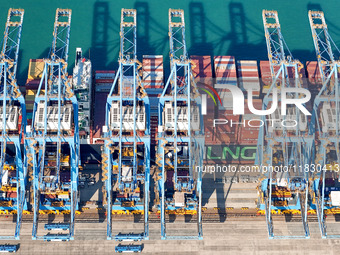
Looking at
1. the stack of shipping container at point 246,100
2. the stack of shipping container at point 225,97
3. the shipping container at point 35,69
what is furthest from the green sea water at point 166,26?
the stack of shipping container at point 225,97

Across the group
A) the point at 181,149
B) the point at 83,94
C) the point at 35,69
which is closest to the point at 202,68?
the point at 181,149

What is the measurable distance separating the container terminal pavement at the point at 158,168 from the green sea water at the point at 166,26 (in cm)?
1610

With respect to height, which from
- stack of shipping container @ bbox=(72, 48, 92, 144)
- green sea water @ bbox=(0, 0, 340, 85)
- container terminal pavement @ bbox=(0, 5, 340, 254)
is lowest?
container terminal pavement @ bbox=(0, 5, 340, 254)

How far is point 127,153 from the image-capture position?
99.8 m

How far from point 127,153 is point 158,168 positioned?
8.48 m

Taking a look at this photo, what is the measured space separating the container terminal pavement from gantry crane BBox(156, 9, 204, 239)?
11.5 inches

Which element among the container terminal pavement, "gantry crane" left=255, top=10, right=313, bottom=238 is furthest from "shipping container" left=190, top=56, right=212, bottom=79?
"gantry crane" left=255, top=10, right=313, bottom=238

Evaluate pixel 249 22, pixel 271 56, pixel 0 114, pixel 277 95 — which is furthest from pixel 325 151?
pixel 0 114

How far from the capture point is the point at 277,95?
100 meters

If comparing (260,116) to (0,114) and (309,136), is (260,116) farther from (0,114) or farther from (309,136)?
(0,114)

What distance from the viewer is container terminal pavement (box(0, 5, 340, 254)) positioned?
9394cm

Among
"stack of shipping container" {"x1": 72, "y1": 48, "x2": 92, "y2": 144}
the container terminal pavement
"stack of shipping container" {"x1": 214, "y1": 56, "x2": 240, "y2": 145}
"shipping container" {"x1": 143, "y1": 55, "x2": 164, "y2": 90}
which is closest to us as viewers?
the container terminal pavement

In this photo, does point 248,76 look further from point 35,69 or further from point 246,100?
point 35,69

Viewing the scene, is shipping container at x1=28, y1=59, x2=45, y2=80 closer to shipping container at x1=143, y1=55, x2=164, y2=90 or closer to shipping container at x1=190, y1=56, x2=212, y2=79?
shipping container at x1=143, y1=55, x2=164, y2=90
